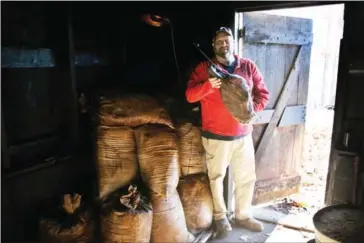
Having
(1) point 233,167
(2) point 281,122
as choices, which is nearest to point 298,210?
(2) point 281,122

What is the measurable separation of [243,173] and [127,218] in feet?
3.40

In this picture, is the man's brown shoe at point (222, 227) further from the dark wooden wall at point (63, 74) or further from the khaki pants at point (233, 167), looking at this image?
the dark wooden wall at point (63, 74)

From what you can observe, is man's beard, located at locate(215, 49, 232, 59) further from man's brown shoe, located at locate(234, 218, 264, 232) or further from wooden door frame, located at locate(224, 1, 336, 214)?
man's brown shoe, located at locate(234, 218, 264, 232)

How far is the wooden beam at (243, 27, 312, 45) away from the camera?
2904 mm

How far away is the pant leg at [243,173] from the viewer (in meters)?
2.71

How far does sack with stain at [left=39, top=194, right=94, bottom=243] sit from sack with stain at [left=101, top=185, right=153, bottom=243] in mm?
120

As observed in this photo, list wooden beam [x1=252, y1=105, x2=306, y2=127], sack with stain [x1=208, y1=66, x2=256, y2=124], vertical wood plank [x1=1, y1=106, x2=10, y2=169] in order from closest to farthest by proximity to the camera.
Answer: vertical wood plank [x1=1, y1=106, x2=10, y2=169]
sack with stain [x1=208, y1=66, x2=256, y2=124]
wooden beam [x1=252, y1=105, x2=306, y2=127]

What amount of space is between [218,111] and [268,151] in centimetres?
99

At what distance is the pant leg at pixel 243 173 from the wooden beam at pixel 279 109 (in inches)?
18.2

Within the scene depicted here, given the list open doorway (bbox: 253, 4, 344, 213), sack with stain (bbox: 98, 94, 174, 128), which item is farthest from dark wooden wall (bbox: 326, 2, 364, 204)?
open doorway (bbox: 253, 4, 344, 213)

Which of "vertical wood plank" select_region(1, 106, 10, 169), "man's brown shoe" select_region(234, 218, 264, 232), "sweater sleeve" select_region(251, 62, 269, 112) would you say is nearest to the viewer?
"vertical wood plank" select_region(1, 106, 10, 169)

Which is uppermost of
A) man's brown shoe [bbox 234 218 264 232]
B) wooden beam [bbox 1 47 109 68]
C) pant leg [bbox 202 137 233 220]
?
wooden beam [bbox 1 47 109 68]

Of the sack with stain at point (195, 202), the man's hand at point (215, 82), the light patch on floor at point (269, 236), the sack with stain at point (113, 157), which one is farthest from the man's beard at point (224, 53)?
the light patch on floor at point (269, 236)

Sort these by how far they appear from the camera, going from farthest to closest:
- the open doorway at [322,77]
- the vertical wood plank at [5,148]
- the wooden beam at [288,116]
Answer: the open doorway at [322,77], the wooden beam at [288,116], the vertical wood plank at [5,148]
